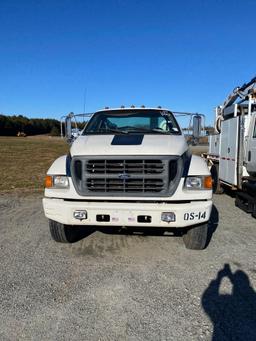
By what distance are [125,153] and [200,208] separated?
48.7 inches

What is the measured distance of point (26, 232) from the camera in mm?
5984

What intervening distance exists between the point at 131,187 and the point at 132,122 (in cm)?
190

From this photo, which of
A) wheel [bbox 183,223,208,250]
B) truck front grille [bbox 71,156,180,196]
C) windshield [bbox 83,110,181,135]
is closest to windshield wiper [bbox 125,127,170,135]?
windshield [bbox 83,110,181,135]

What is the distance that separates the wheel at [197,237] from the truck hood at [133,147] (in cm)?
116

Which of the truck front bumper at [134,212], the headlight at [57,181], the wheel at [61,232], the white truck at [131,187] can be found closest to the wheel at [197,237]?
the white truck at [131,187]

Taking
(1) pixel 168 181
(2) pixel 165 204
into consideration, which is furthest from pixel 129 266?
(1) pixel 168 181

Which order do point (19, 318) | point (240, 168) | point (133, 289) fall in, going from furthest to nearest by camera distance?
point (240, 168), point (133, 289), point (19, 318)

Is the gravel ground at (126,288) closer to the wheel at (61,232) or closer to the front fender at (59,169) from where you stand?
the wheel at (61,232)

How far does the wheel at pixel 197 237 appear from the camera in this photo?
16.0 ft

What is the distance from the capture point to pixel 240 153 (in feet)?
26.7

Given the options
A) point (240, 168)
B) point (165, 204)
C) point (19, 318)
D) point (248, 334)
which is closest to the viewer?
point (248, 334)

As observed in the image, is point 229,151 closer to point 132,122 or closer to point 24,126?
point 132,122

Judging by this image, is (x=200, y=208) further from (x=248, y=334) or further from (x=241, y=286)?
(x=248, y=334)

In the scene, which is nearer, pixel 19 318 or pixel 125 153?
pixel 19 318
